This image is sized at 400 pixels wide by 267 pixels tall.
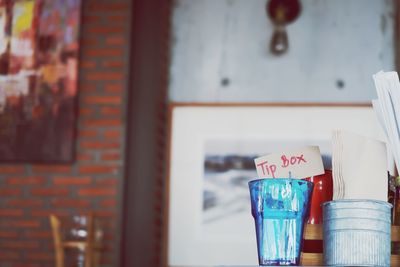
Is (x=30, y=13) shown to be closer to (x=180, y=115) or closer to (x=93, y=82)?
(x=93, y=82)

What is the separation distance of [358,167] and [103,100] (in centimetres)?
304

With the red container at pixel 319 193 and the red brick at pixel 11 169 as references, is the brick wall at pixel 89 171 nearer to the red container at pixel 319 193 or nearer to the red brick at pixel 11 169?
the red brick at pixel 11 169

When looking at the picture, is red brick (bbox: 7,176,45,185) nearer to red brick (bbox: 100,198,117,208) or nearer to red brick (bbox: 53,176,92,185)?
red brick (bbox: 53,176,92,185)

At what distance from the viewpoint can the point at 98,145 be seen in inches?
160

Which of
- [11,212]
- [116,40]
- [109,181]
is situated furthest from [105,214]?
[116,40]

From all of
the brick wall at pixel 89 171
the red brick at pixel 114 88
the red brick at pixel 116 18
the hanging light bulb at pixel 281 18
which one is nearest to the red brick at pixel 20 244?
the brick wall at pixel 89 171

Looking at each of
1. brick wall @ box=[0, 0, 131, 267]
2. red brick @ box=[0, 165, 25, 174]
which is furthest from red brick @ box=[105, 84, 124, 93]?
red brick @ box=[0, 165, 25, 174]

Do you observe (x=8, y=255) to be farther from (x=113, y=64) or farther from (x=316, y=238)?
(x=316, y=238)

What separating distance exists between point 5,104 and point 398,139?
10.8 ft

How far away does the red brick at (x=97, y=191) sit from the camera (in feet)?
13.1

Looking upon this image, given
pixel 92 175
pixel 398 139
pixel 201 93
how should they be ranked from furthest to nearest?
pixel 201 93, pixel 92 175, pixel 398 139

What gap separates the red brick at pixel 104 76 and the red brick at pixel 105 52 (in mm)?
101

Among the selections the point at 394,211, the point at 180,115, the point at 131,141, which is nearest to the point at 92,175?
the point at 131,141

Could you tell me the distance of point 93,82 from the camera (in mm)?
4129
